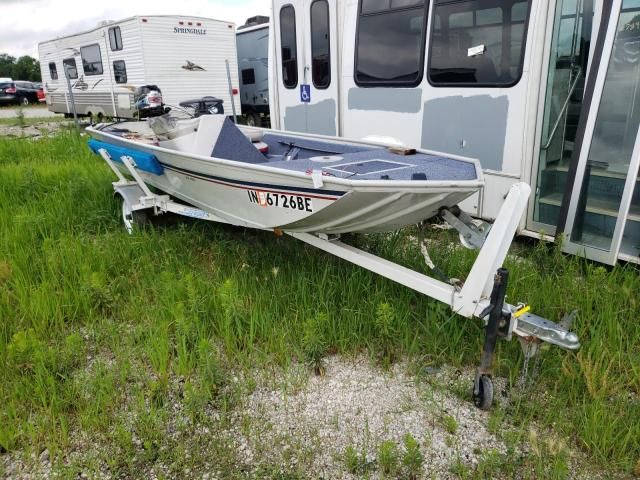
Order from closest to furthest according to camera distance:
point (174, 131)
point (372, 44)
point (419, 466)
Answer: point (419, 466), point (174, 131), point (372, 44)

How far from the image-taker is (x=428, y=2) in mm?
5012

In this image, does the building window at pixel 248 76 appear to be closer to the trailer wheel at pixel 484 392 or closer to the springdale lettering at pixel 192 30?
the springdale lettering at pixel 192 30

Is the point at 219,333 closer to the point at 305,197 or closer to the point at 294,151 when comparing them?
the point at 305,197

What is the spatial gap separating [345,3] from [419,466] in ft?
16.2

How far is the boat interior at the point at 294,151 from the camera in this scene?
3.19 metres

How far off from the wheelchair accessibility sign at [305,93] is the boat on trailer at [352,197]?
1669mm

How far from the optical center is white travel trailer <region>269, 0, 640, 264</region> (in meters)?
3.80

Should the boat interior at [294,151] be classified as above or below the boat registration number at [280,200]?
above

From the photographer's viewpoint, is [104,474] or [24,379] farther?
[24,379]

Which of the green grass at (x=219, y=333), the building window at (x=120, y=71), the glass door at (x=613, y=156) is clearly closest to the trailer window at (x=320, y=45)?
the green grass at (x=219, y=333)

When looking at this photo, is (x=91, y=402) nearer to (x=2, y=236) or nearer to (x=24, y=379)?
(x=24, y=379)

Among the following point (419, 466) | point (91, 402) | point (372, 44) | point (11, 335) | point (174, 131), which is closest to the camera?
point (419, 466)

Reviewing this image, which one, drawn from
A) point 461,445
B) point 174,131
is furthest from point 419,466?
point 174,131

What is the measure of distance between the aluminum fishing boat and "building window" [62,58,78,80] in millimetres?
11851
